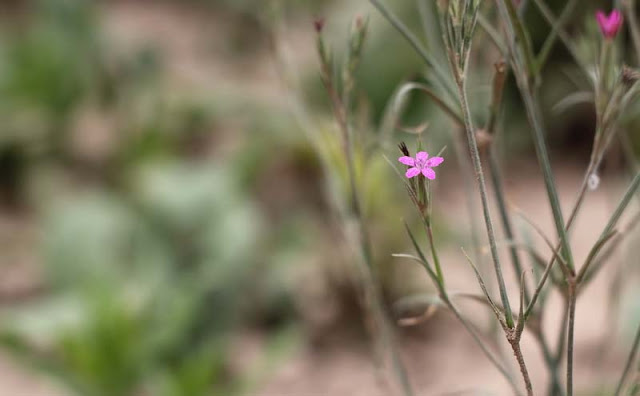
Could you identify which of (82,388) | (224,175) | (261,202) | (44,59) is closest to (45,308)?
(82,388)

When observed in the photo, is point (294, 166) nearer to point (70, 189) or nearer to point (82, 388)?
point (70, 189)

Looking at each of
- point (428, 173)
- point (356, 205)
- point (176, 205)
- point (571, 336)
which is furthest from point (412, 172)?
point (176, 205)

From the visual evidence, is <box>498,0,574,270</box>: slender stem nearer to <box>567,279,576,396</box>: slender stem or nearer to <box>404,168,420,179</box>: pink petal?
<box>567,279,576,396</box>: slender stem

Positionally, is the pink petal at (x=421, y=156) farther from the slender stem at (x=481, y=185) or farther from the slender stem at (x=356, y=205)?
the slender stem at (x=356, y=205)

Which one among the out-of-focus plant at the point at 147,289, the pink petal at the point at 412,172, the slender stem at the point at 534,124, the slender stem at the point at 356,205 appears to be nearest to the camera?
the pink petal at the point at 412,172

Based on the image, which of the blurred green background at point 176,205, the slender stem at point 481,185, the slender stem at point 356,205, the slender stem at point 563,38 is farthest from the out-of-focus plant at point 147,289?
the slender stem at point 481,185

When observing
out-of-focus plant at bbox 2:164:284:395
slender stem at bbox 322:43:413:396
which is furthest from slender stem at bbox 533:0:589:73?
out-of-focus plant at bbox 2:164:284:395
